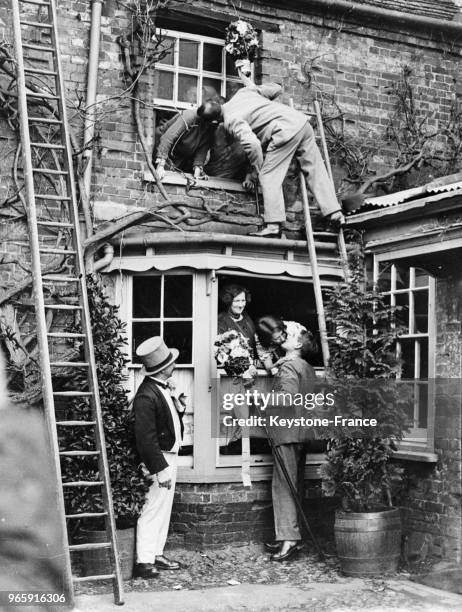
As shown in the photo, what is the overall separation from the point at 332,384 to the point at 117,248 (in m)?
2.39

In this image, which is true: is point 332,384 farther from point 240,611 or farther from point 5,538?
point 5,538

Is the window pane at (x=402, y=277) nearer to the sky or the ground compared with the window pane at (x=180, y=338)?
nearer to the sky

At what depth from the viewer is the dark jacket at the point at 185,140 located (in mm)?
9273

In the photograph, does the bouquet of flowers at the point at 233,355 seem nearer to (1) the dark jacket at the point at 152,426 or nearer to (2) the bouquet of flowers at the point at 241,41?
(1) the dark jacket at the point at 152,426

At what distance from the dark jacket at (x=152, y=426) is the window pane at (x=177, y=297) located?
1078mm

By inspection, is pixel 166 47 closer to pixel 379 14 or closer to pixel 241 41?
pixel 241 41

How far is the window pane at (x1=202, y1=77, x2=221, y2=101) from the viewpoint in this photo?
961 centimetres

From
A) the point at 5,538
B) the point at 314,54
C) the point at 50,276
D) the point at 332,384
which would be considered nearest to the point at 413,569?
the point at 332,384

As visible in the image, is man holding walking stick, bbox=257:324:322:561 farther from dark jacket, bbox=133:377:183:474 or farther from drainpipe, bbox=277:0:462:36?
drainpipe, bbox=277:0:462:36

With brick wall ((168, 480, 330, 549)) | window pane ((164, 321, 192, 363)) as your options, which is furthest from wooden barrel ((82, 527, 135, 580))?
window pane ((164, 321, 192, 363))

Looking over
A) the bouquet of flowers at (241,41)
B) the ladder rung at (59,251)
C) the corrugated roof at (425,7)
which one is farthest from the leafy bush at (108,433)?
the corrugated roof at (425,7)

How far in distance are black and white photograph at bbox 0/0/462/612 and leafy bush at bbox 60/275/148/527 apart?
0.06 ft

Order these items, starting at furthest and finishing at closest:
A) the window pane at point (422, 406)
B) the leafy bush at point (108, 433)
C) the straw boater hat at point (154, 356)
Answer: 1. the window pane at point (422, 406)
2. the straw boater hat at point (154, 356)
3. the leafy bush at point (108, 433)

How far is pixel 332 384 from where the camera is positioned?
8.47 m
